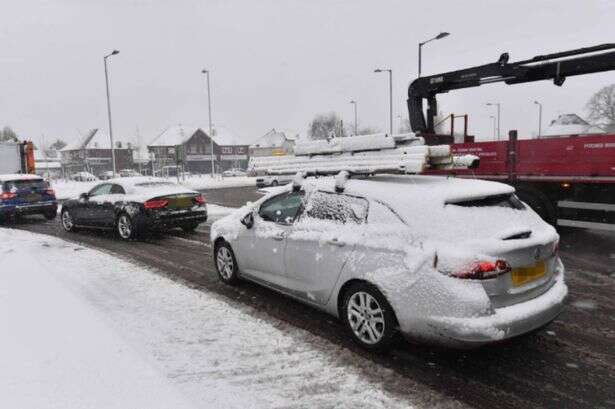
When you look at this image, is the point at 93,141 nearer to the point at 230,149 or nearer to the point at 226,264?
the point at 230,149

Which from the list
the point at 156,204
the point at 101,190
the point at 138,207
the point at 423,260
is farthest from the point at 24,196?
the point at 423,260

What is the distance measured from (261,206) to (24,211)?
Answer: 11.5m

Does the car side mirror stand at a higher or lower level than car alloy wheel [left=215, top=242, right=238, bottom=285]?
higher

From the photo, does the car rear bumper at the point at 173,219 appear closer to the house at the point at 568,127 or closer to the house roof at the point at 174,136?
the house at the point at 568,127

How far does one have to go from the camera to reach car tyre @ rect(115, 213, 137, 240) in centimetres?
1038

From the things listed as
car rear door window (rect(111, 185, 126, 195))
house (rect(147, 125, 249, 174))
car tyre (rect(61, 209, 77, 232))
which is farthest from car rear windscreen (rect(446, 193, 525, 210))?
house (rect(147, 125, 249, 174))

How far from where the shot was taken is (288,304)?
18.8 feet

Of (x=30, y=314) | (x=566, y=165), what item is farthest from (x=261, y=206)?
(x=566, y=165)

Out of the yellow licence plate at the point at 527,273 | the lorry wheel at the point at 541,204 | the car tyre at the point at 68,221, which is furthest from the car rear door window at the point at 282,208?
the car tyre at the point at 68,221

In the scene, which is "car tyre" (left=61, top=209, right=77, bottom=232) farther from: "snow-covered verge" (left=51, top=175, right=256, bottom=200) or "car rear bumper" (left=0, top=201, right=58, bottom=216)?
"snow-covered verge" (left=51, top=175, right=256, bottom=200)

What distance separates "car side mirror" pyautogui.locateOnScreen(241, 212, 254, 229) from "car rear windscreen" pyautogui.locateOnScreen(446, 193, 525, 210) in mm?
2714

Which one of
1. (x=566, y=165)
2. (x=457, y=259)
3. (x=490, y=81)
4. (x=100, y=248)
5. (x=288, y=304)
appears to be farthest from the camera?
(x=490, y=81)

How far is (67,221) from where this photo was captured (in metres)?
12.4

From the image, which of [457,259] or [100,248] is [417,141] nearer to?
[457,259]
